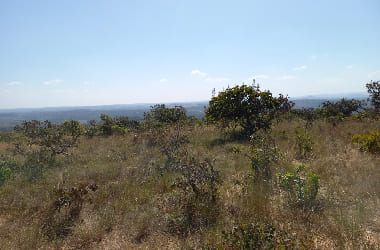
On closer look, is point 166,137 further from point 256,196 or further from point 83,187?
point 256,196

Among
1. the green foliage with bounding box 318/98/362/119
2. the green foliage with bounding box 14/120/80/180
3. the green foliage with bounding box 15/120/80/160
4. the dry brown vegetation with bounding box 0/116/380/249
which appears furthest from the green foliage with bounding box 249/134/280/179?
the green foliage with bounding box 318/98/362/119

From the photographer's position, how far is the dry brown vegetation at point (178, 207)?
304 cm

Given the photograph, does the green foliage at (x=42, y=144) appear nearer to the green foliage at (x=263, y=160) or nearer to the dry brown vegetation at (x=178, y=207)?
the dry brown vegetation at (x=178, y=207)

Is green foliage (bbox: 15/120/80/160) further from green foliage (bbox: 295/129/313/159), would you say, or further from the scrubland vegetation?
green foliage (bbox: 295/129/313/159)

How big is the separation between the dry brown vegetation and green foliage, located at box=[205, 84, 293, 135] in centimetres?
385

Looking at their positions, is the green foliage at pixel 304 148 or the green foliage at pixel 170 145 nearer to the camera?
the green foliage at pixel 304 148

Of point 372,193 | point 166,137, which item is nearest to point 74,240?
point 372,193

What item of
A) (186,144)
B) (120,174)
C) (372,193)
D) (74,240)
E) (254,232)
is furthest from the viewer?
(186,144)

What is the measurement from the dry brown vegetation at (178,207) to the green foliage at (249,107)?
151 inches

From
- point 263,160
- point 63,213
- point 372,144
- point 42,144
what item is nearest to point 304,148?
point 372,144

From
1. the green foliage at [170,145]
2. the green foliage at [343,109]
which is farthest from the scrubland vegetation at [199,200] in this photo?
the green foliage at [343,109]

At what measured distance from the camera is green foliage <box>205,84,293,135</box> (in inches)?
384

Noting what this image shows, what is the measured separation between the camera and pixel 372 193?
3.86 meters

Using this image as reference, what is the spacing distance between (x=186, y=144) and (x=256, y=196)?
5.11 meters
